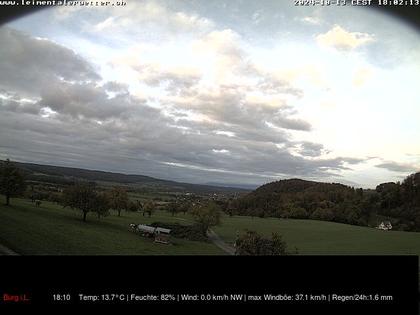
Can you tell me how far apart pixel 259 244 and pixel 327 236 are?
87 centimetres

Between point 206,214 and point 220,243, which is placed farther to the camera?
point 206,214

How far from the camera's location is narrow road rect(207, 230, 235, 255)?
336 centimetres

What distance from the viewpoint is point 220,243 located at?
11.9 ft

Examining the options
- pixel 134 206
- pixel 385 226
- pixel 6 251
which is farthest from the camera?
pixel 385 226

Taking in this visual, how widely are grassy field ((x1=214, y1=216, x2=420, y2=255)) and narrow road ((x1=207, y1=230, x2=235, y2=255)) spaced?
2.5 inches

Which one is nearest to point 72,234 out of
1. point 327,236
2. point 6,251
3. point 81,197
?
point 81,197

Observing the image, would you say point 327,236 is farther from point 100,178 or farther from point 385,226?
point 100,178

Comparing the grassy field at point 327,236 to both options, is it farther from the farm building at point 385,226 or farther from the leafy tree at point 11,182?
the leafy tree at point 11,182

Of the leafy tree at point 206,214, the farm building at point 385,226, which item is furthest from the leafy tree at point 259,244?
the farm building at point 385,226

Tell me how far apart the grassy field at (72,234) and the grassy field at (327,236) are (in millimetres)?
683

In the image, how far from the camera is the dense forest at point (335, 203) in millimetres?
3881

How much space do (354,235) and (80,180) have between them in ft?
10.5
